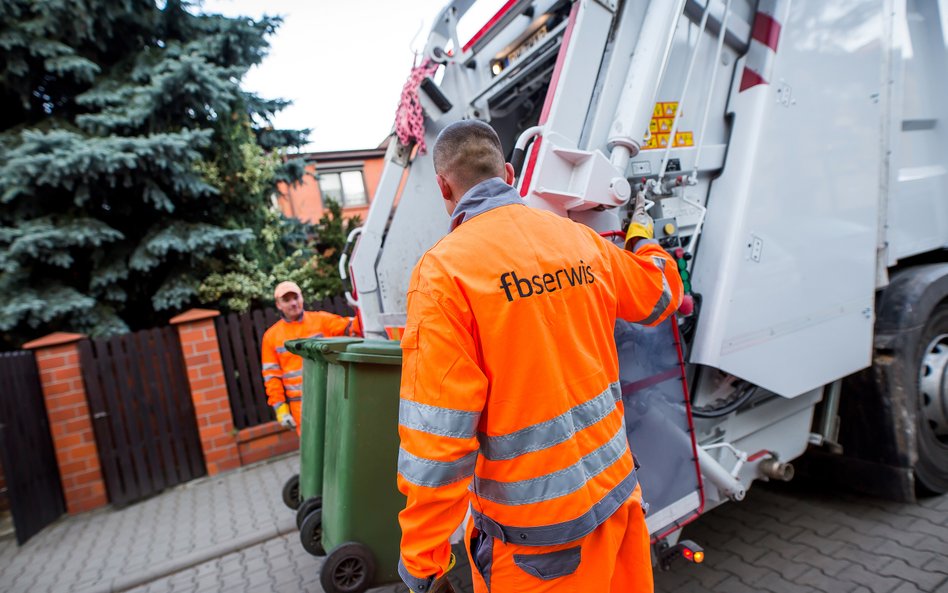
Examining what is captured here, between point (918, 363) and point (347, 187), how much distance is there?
17.7 meters

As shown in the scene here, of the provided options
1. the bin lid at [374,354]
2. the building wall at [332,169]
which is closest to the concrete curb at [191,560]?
the bin lid at [374,354]

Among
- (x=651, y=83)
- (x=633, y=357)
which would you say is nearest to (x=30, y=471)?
Result: (x=633, y=357)

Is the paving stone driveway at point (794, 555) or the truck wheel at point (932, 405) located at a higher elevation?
the truck wheel at point (932, 405)

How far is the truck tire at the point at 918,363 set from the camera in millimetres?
2592

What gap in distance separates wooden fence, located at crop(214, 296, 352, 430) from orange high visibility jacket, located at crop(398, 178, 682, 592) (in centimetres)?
475

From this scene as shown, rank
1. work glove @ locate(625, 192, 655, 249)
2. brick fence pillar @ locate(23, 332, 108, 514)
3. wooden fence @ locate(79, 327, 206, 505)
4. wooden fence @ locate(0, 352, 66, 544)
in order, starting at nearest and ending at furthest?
work glove @ locate(625, 192, 655, 249) < wooden fence @ locate(0, 352, 66, 544) < brick fence pillar @ locate(23, 332, 108, 514) < wooden fence @ locate(79, 327, 206, 505)

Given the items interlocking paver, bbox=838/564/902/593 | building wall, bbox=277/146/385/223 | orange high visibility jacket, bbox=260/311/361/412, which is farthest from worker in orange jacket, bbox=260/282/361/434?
building wall, bbox=277/146/385/223

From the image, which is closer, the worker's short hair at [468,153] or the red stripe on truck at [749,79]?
the worker's short hair at [468,153]

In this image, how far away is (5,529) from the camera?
461 centimetres

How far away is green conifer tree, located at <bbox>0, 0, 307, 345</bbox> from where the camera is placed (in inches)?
207

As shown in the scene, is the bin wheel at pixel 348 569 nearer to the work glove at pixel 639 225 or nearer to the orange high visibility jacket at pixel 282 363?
the work glove at pixel 639 225

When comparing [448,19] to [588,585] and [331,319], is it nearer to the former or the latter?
[331,319]

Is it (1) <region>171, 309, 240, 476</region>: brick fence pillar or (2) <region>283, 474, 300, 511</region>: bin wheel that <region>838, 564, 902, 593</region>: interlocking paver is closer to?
(2) <region>283, 474, 300, 511</region>: bin wheel

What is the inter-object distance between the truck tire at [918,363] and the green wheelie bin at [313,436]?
2555mm
